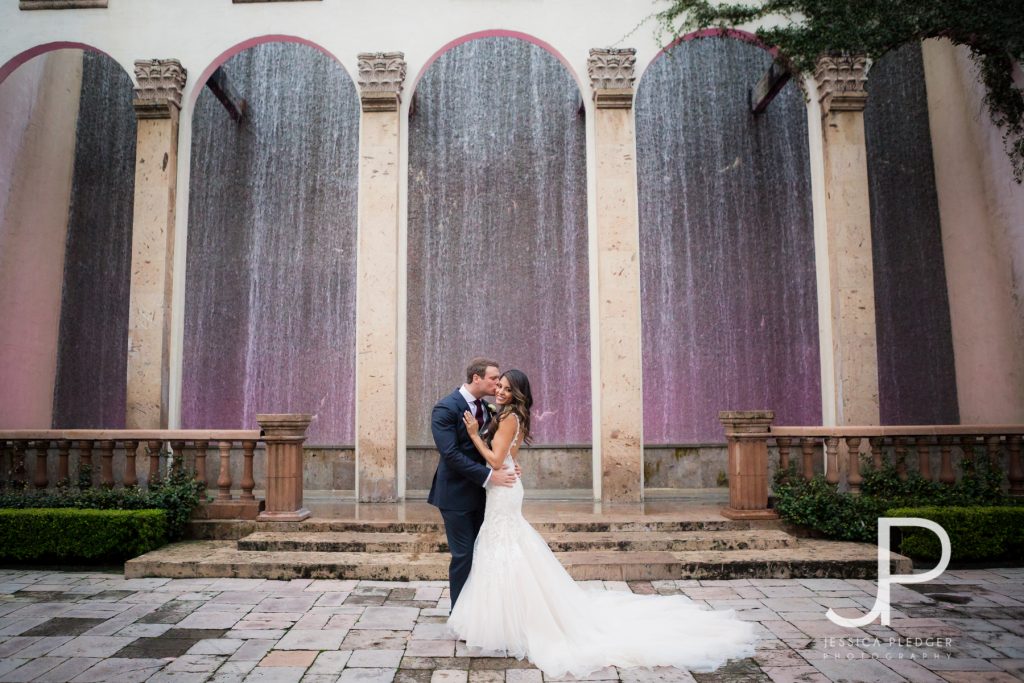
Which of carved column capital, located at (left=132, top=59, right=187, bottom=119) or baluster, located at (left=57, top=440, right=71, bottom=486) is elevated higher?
carved column capital, located at (left=132, top=59, right=187, bottom=119)

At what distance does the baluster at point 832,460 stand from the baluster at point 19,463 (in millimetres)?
10067

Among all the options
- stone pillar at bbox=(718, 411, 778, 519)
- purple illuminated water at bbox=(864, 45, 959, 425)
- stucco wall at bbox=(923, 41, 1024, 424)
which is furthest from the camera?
purple illuminated water at bbox=(864, 45, 959, 425)

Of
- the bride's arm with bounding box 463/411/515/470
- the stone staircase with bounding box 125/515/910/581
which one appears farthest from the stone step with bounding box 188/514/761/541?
the bride's arm with bounding box 463/411/515/470

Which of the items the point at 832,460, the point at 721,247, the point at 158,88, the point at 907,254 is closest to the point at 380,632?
the point at 832,460

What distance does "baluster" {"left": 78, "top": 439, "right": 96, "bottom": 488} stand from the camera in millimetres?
8531

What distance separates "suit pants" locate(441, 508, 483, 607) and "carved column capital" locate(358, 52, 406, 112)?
23.7 feet

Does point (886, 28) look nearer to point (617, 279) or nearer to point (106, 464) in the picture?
point (617, 279)

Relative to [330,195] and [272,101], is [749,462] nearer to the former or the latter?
[330,195]

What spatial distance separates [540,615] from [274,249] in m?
11.6

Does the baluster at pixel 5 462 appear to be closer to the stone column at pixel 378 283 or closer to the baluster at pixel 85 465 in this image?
the baluster at pixel 85 465

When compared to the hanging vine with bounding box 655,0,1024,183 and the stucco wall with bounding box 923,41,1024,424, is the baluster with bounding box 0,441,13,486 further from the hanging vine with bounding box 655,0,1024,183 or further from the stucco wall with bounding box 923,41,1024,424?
the stucco wall with bounding box 923,41,1024,424

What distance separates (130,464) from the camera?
8523 millimetres

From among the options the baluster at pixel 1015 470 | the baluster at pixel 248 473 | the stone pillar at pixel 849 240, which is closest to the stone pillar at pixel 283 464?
the baluster at pixel 248 473

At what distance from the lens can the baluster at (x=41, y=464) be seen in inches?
337
